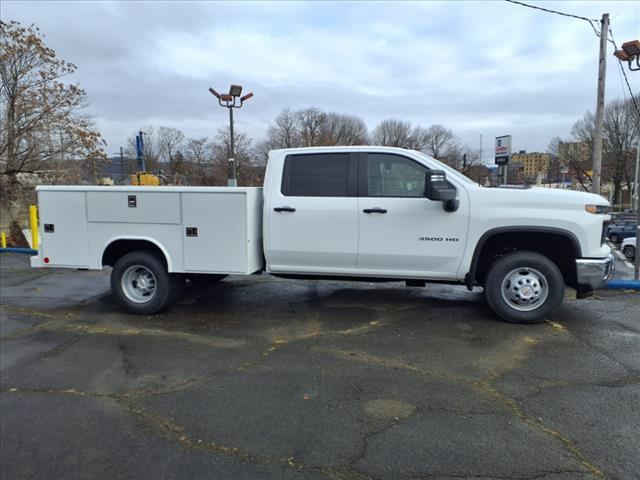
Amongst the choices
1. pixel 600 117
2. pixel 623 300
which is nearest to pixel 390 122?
pixel 600 117

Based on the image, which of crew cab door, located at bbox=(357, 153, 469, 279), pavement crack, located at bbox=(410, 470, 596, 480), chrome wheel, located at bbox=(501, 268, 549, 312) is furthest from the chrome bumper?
pavement crack, located at bbox=(410, 470, 596, 480)

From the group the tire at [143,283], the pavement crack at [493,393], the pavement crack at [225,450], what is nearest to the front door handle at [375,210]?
the pavement crack at [493,393]

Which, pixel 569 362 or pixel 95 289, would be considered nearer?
pixel 569 362

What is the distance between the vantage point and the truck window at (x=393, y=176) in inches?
221

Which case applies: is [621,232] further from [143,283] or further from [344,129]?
[344,129]

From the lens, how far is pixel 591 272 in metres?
5.31

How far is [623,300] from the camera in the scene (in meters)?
6.91

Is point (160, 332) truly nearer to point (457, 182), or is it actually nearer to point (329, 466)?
point (329, 466)

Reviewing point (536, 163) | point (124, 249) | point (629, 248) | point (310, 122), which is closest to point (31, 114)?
point (124, 249)

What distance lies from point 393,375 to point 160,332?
9.39 feet

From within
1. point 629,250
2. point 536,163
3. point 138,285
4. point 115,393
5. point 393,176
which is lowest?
point 629,250

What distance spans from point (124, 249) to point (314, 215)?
2682 millimetres

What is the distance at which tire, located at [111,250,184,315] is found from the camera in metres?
6.11

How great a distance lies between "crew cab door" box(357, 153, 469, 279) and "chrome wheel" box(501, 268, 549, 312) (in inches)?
25.1
